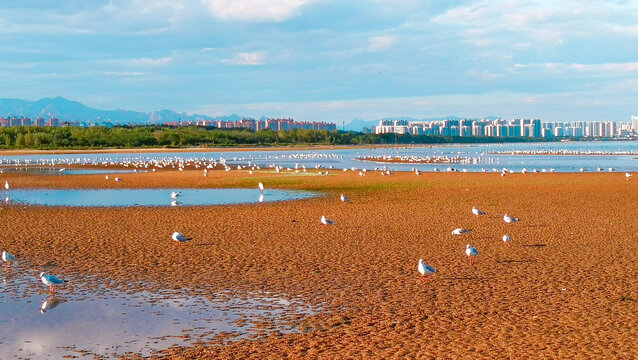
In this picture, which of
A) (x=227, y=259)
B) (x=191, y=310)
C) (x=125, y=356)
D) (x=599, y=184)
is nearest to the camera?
(x=125, y=356)

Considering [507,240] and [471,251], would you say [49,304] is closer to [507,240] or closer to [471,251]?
[471,251]

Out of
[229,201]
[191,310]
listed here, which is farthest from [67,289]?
[229,201]

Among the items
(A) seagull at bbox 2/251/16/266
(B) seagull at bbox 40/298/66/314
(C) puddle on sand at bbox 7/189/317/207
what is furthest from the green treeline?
(B) seagull at bbox 40/298/66/314

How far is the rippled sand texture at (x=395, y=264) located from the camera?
27.2ft

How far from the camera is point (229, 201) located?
26.4 meters

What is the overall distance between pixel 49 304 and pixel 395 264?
21.4 ft

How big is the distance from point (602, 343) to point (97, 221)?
15.8 metres

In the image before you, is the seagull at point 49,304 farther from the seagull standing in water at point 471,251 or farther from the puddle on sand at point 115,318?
the seagull standing in water at point 471,251

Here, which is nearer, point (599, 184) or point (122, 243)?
point (122, 243)

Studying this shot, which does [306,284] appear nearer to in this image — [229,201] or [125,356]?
[125,356]

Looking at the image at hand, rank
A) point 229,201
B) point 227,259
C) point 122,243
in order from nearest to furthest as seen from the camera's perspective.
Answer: point 227,259 → point 122,243 → point 229,201

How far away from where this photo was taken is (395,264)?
13227 millimetres

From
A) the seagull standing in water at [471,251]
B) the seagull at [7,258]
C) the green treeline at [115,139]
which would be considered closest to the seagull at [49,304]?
the seagull at [7,258]

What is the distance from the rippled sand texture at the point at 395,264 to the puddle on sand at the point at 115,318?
55cm
